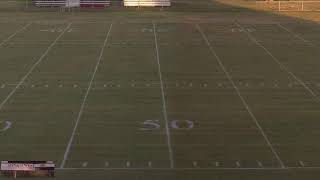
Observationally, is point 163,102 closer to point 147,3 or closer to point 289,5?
point 147,3

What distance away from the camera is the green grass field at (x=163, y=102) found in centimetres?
1948

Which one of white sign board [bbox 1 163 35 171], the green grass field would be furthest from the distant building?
white sign board [bbox 1 163 35 171]

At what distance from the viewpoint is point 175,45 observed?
41969 millimetres

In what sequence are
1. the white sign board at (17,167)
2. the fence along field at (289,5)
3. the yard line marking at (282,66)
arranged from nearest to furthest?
the white sign board at (17,167), the yard line marking at (282,66), the fence along field at (289,5)

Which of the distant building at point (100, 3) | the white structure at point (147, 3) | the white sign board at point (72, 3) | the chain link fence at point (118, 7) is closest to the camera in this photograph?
the chain link fence at point (118, 7)

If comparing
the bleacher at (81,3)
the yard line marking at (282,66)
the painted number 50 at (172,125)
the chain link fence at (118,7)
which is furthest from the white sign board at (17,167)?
the bleacher at (81,3)

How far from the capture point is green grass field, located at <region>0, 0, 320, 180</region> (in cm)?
1948

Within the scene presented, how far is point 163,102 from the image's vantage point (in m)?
26.9

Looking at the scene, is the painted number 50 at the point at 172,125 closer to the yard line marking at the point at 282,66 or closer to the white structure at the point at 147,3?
the yard line marking at the point at 282,66

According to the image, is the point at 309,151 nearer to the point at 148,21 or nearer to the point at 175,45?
the point at 175,45

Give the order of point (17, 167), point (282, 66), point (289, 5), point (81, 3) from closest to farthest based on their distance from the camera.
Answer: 1. point (17, 167)
2. point (282, 66)
3. point (81, 3)
4. point (289, 5)

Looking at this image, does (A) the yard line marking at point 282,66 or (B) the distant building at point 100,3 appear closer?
(A) the yard line marking at point 282,66

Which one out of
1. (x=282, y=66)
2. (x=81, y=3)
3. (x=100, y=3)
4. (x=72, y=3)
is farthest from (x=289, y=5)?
(x=282, y=66)

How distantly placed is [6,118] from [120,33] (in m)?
23.8
